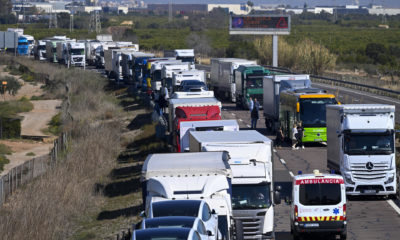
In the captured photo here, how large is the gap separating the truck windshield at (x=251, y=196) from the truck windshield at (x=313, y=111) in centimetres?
1730

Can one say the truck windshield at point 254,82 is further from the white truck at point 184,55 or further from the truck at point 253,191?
the truck at point 253,191

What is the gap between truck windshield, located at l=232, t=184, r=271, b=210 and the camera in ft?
62.9

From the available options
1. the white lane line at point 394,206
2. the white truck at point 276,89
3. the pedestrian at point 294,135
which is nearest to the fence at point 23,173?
the pedestrian at point 294,135

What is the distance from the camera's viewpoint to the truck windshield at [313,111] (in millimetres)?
36062

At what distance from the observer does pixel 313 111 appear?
36.2 m

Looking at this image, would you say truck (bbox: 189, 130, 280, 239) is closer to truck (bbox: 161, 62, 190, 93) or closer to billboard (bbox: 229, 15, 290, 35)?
truck (bbox: 161, 62, 190, 93)

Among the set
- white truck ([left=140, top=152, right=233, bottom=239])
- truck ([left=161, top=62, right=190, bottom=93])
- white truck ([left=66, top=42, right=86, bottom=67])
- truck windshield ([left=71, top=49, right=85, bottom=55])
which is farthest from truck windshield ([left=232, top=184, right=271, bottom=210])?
truck windshield ([left=71, top=49, right=85, bottom=55])

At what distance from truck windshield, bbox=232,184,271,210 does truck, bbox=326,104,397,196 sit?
273 inches

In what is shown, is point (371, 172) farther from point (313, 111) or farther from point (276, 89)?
point (276, 89)

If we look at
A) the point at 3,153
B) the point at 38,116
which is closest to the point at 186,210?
the point at 3,153

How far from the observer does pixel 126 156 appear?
127 feet

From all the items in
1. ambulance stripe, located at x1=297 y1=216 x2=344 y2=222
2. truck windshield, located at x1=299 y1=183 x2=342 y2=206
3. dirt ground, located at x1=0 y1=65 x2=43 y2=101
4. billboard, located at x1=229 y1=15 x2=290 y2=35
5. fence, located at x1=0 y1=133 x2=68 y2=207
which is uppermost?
→ billboard, located at x1=229 y1=15 x2=290 y2=35

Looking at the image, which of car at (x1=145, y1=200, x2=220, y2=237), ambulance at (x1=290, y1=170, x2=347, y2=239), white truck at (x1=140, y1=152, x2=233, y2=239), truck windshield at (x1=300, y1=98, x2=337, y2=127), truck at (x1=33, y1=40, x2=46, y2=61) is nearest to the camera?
car at (x1=145, y1=200, x2=220, y2=237)

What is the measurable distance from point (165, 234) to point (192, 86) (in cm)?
3316
